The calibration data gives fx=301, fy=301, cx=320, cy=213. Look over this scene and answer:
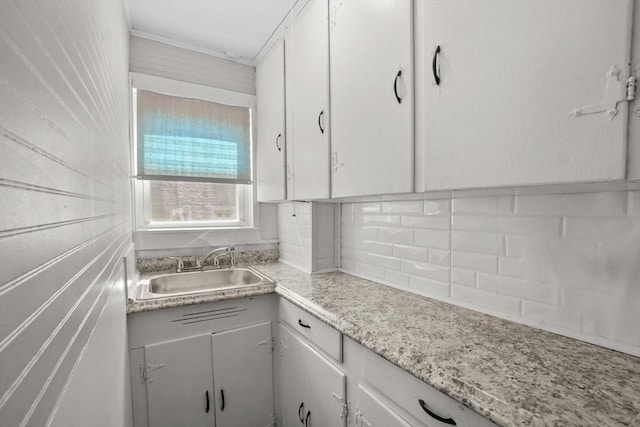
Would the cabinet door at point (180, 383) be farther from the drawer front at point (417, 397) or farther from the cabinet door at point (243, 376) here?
the drawer front at point (417, 397)

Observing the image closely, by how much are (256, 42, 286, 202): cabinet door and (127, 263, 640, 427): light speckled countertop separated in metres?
1.02

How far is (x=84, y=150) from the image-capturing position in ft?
2.23

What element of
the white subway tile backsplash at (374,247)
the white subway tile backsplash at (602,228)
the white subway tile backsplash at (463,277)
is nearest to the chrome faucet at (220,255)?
the white subway tile backsplash at (374,247)

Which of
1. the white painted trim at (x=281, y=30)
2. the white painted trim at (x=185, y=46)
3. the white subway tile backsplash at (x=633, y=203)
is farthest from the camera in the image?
the white painted trim at (x=185, y=46)

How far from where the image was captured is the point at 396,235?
64.4 inches

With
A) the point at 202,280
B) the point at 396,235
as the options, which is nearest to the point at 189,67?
the point at 202,280

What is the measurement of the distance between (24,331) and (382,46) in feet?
4.36

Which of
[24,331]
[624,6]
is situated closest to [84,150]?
[24,331]

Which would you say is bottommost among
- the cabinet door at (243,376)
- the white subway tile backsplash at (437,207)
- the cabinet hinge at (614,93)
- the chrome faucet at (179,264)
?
the cabinet door at (243,376)

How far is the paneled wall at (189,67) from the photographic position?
216 cm

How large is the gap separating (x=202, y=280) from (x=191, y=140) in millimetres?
1052

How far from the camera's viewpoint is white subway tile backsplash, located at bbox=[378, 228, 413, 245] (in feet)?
5.14

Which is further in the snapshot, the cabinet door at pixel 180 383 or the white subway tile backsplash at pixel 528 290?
the cabinet door at pixel 180 383

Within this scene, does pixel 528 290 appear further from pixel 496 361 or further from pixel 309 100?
pixel 309 100
